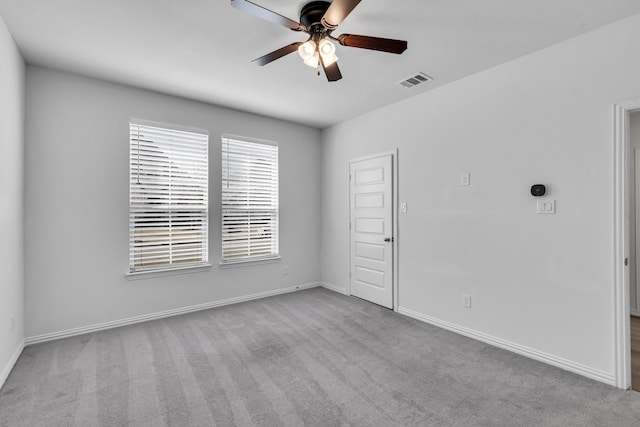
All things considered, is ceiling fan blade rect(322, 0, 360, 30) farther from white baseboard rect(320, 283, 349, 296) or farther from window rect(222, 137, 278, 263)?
white baseboard rect(320, 283, 349, 296)

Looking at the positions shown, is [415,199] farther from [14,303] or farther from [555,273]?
[14,303]

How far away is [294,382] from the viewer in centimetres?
236

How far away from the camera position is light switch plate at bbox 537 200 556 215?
A: 2.64m

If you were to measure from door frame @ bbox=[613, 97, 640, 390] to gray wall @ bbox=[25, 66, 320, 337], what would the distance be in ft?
13.5

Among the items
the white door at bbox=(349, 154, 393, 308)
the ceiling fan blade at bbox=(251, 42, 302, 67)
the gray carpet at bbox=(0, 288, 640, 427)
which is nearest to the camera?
the gray carpet at bbox=(0, 288, 640, 427)

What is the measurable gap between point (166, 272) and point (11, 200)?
164 centimetres

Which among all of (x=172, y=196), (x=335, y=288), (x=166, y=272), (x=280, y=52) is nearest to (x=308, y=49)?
(x=280, y=52)

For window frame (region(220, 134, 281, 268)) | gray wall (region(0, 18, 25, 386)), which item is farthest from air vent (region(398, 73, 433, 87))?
gray wall (region(0, 18, 25, 386))

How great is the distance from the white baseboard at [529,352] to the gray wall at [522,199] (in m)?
0.01

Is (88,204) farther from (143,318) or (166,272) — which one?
(143,318)

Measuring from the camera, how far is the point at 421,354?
9.23 feet

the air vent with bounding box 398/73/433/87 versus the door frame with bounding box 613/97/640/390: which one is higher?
the air vent with bounding box 398/73/433/87

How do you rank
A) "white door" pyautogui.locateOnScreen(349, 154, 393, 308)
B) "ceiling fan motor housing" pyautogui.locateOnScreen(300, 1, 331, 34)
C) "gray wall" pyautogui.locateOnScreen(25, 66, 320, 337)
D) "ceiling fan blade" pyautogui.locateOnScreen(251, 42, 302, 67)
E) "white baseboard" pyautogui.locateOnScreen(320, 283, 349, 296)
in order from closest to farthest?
"ceiling fan motor housing" pyautogui.locateOnScreen(300, 1, 331, 34)
"ceiling fan blade" pyautogui.locateOnScreen(251, 42, 302, 67)
"gray wall" pyautogui.locateOnScreen(25, 66, 320, 337)
"white door" pyautogui.locateOnScreen(349, 154, 393, 308)
"white baseboard" pyautogui.locateOnScreen(320, 283, 349, 296)

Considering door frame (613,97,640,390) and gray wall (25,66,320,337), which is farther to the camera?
gray wall (25,66,320,337)
